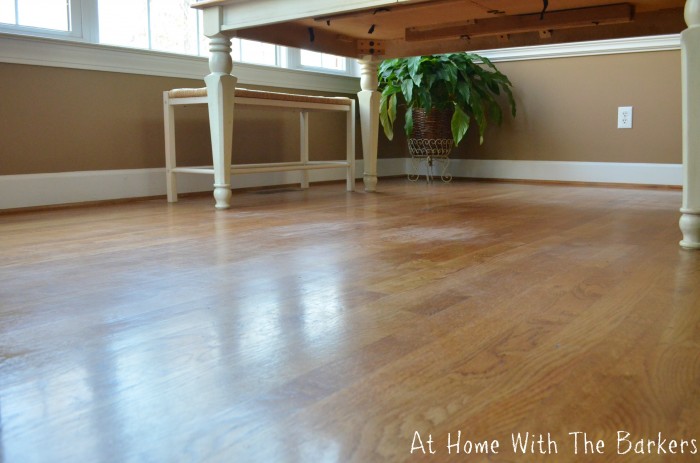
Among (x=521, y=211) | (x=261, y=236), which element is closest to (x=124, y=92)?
(x=261, y=236)

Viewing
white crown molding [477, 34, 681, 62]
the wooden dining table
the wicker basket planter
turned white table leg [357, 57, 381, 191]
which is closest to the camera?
the wooden dining table

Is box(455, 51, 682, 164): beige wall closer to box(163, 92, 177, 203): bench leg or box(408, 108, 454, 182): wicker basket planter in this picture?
box(408, 108, 454, 182): wicker basket planter

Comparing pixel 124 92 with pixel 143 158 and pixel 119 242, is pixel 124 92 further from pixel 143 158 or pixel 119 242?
pixel 119 242

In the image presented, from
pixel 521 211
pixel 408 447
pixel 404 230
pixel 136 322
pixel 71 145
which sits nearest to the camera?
pixel 408 447

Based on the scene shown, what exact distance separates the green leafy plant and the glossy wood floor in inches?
73.5

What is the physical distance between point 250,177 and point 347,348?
2.52m

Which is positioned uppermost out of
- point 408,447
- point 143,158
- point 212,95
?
point 212,95

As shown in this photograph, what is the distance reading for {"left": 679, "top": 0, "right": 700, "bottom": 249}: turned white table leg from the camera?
149 centimetres

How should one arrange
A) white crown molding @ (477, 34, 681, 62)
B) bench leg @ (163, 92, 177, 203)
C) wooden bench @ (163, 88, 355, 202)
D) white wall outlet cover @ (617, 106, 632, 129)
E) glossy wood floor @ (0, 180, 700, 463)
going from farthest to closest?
white wall outlet cover @ (617, 106, 632, 129) → white crown molding @ (477, 34, 681, 62) → bench leg @ (163, 92, 177, 203) → wooden bench @ (163, 88, 355, 202) → glossy wood floor @ (0, 180, 700, 463)

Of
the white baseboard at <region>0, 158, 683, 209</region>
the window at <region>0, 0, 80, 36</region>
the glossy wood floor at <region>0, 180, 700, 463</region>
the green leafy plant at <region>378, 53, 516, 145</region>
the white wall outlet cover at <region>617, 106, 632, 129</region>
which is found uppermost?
the window at <region>0, 0, 80, 36</region>

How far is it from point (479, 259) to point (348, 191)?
1.76 m

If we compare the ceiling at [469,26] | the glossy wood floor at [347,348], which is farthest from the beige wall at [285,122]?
the glossy wood floor at [347,348]

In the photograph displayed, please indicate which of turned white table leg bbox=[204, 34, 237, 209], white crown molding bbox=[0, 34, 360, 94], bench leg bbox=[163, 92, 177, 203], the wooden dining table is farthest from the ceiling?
A: white crown molding bbox=[0, 34, 360, 94]

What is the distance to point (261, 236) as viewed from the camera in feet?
5.79
